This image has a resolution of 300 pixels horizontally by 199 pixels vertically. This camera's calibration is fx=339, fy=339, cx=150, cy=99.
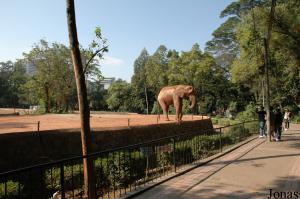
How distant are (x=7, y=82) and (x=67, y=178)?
75674mm

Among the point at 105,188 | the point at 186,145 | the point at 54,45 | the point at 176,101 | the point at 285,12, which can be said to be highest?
the point at 54,45

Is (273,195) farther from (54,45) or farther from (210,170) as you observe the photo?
(54,45)

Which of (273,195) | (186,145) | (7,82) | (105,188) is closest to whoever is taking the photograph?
(273,195)

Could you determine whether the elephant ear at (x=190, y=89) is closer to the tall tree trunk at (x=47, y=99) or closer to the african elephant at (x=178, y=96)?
the african elephant at (x=178, y=96)

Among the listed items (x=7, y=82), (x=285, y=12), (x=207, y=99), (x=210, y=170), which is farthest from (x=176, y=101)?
(x=7, y=82)

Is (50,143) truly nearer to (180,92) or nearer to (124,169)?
(124,169)

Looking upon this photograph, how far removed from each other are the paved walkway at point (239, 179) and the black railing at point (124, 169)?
784 mm

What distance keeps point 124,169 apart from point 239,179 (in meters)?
3.33

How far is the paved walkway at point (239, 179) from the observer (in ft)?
24.9

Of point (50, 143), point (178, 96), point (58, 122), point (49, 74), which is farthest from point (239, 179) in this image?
point (49, 74)

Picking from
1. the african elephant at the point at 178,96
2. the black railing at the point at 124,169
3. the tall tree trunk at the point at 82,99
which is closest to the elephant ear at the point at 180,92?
the african elephant at the point at 178,96

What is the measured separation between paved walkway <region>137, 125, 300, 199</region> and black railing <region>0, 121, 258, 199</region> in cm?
78

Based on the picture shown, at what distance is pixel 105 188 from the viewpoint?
1023 centimetres

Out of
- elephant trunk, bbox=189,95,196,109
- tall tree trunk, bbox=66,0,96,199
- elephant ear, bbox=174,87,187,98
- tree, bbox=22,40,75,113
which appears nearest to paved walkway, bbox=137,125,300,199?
tall tree trunk, bbox=66,0,96,199
